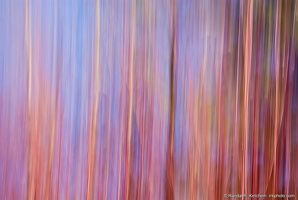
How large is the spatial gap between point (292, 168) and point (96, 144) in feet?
1.93

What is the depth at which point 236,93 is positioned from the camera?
108 cm

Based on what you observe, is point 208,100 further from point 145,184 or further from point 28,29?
point 28,29

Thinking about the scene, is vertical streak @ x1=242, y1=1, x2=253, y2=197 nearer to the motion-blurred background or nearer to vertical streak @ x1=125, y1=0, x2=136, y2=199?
the motion-blurred background

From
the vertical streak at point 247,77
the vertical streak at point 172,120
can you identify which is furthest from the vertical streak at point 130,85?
the vertical streak at point 247,77

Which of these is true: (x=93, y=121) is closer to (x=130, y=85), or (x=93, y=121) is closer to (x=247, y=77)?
(x=130, y=85)

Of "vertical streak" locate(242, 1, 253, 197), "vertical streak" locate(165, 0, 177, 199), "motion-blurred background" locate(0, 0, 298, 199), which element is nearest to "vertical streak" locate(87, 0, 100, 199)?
"motion-blurred background" locate(0, 0, 298, 199)

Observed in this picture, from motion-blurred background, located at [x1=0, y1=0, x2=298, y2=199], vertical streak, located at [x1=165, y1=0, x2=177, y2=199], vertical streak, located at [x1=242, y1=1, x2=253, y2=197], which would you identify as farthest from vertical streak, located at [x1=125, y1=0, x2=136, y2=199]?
→ vertical streak, located at [x1=242, y1=1, x2=253, y2=197]

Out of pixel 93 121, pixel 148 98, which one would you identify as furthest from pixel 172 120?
pixel 93 121

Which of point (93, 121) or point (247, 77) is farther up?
point (247, 77)

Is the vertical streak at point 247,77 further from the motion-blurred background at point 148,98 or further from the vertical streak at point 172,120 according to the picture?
the vertical streak at point 172,120

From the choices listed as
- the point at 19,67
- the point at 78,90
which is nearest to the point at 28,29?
the point at 19,67

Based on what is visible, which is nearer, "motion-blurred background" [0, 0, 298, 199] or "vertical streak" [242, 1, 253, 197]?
"motion-blurred background" [0, 0, 298, 199]

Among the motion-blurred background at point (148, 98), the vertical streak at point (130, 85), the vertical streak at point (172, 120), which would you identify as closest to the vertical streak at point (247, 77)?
the motion-blurred background at point (148, 98)

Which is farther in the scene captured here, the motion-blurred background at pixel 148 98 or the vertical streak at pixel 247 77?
the vertical streak at pixel 247 77
